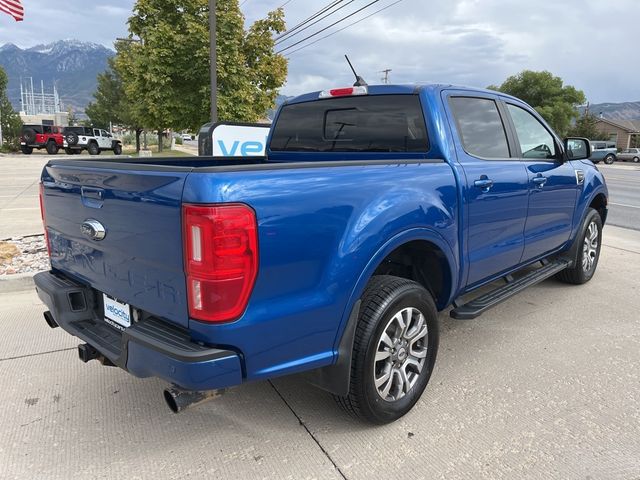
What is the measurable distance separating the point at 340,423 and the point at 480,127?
90.6 inches

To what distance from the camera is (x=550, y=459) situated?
8.39 ft

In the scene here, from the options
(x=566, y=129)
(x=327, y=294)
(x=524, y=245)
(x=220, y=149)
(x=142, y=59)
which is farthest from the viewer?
(x=566, y=129)

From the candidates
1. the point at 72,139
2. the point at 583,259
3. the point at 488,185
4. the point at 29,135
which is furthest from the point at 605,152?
the point at 488,185

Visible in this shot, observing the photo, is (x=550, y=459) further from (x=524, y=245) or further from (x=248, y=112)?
(x=248, y=112)

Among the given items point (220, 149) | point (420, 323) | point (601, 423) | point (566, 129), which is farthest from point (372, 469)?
point (566, 129)

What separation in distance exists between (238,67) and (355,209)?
14762 millimetres

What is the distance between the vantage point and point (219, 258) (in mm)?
1984

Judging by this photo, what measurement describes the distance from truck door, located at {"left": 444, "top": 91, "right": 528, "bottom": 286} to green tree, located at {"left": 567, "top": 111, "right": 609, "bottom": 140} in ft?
210

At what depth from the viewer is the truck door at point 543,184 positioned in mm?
4055

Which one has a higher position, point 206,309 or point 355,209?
point 355,209

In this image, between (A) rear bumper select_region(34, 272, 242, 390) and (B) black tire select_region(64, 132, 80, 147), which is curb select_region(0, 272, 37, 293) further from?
(B) black tire select_region(64, 132, 80, 147)

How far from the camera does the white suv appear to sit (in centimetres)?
3434

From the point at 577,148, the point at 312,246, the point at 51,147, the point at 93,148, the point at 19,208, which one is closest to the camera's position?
the point at 312,246

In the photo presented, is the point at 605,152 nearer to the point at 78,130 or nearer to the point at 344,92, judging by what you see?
the point at 78,130
